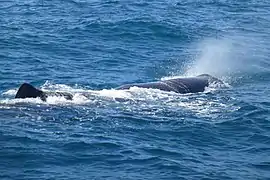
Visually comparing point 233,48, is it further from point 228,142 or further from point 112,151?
point 112,151

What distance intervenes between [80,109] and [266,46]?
789 inches

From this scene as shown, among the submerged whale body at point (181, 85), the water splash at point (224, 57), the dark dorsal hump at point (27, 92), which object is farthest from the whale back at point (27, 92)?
the water splash at point (224, 57)

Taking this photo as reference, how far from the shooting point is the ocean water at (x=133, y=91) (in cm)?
2042

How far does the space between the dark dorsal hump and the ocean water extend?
0.23 meters

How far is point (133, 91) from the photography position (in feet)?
94.6

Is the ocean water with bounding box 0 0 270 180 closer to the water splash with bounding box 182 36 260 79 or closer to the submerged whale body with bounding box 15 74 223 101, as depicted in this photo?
the water splash with bounding box 182 36 260 79

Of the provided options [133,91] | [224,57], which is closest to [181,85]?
[133,91]

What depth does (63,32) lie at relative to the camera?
4194cm

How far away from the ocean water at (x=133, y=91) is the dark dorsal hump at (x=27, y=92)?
0.23 metres

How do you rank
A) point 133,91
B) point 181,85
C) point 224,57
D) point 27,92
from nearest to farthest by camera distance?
point 27,92 → point 133,91 → point 181,85 → point 224,57

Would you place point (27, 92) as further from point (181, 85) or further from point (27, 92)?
point (181, 85)

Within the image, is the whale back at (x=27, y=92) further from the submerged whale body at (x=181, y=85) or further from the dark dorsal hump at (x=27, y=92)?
the submerged whale body at (x=181, y=85)

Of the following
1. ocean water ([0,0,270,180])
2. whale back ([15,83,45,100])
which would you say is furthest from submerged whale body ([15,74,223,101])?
whale back ([15,83,45,100])

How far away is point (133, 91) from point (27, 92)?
17.3 feet
